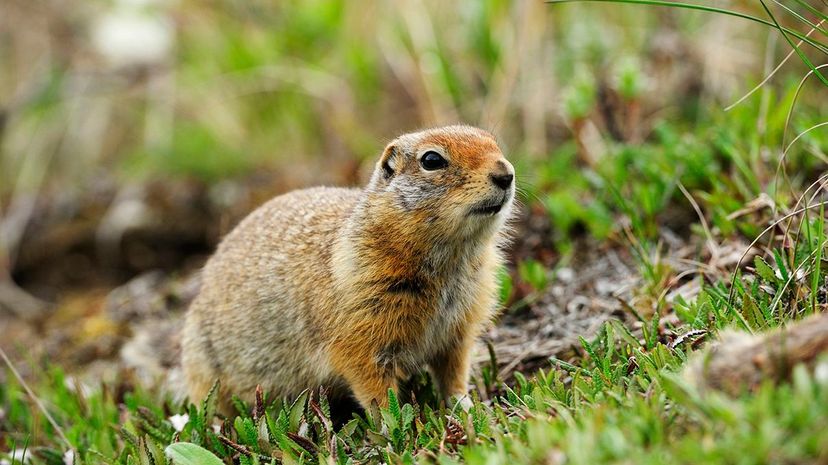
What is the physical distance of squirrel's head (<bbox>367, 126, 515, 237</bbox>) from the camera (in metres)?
3.82

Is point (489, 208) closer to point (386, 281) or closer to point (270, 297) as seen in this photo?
point (386, 281)

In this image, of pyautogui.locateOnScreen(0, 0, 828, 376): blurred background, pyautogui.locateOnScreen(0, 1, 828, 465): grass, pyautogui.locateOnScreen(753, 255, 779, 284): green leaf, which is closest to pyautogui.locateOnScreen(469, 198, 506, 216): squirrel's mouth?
pyautogui.locateOnScreen(0, 1, 828, 465): grass

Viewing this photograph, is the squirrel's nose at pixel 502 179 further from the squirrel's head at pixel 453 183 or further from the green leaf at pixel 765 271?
the green leaf at pixel 765 271

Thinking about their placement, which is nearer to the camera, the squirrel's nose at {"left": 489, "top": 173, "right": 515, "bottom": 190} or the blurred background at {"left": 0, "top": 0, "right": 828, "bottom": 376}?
the squirrel's nose at {"left": 489, "top": 173, "right": 515, "bottom": 190}

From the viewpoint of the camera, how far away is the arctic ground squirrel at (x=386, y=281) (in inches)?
156

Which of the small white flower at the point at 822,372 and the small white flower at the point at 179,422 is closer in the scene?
the small white flower at the point at 822,372

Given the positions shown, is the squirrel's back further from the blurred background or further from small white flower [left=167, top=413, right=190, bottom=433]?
the blurred background

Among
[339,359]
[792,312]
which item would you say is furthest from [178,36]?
[792,312]

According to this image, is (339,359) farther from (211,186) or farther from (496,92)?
(211,186)

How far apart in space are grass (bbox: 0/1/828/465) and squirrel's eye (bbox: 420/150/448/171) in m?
1.05

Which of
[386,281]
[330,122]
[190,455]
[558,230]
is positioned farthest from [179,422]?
[330,122]

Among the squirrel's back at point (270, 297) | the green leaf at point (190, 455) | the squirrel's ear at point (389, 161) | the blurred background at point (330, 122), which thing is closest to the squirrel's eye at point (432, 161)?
the squirrel's ear at point (389, 161)

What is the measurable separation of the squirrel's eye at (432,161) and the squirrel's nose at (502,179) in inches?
11.8

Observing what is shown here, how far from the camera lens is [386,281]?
4082 millimetres
